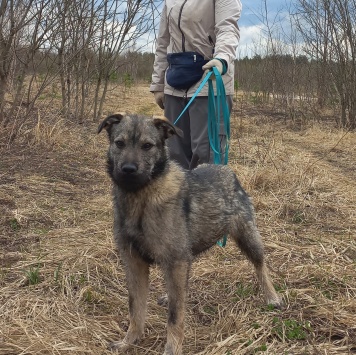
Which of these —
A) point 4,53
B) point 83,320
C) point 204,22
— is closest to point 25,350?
point 83,320

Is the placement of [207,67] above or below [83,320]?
above

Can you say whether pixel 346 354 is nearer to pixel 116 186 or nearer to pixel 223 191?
pixel 223 191

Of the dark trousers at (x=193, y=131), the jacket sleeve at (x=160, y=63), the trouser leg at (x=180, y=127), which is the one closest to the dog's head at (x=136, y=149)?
the dark trousers at (x=193, y=131)

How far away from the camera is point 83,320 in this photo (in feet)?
10.5

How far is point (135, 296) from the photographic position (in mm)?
3137

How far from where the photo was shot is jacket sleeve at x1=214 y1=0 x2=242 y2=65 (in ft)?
13.3

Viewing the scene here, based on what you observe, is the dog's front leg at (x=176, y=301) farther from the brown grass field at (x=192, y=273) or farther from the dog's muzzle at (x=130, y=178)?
the dog's muzzle at (x=130, y=178)

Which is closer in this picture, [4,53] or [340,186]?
[340,186]

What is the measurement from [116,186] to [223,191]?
90 centimetres

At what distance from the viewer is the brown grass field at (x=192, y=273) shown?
10.0 feet

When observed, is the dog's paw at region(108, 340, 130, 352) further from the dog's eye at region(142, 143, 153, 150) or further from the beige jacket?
the beige jacket

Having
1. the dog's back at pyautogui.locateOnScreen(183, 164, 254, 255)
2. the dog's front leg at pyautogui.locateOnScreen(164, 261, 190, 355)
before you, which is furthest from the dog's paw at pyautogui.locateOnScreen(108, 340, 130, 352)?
the dog's back at pyautogui.locateOnScreen(183, 164, 254, 255)

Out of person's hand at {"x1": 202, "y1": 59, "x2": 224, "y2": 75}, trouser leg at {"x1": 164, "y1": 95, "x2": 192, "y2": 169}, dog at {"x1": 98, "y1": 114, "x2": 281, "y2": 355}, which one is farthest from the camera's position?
trouser leg at {"x1": 164, "y1": 95, "x2": 192, "y2": 169}

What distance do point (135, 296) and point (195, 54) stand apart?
2294mm
